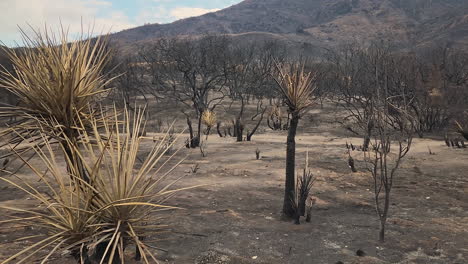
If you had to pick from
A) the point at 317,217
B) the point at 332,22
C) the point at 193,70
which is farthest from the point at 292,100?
the point at 332,22

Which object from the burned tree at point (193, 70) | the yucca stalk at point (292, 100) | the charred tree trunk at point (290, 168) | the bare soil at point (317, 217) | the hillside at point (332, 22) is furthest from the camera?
the hillside at point (332, 22)

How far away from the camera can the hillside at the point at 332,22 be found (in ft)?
265

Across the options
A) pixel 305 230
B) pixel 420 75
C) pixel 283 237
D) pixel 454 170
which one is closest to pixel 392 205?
pixel 305 230

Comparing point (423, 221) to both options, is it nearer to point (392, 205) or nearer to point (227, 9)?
point (392, 205)

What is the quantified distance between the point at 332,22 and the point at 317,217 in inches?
4466

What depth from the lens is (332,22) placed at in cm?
11012

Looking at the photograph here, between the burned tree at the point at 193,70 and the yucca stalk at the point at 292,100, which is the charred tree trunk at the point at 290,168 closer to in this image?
the yucca stalk at the point at 292,100

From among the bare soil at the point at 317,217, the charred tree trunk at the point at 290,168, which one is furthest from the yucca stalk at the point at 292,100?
the bare soil at the point at 317,217

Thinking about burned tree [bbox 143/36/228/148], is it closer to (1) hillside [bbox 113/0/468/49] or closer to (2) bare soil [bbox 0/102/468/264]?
(2) bare soil [bbox 0/102/468/264]

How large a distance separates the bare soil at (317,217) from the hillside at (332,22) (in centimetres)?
5558

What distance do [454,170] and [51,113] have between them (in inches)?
417

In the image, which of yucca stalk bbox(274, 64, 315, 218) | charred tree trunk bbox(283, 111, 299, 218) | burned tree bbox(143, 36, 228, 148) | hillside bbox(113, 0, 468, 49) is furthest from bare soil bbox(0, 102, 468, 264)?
hillside bbox(113, 0, 468, 49)

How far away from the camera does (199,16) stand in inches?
6038

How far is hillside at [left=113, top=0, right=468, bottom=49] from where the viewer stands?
265 feet
